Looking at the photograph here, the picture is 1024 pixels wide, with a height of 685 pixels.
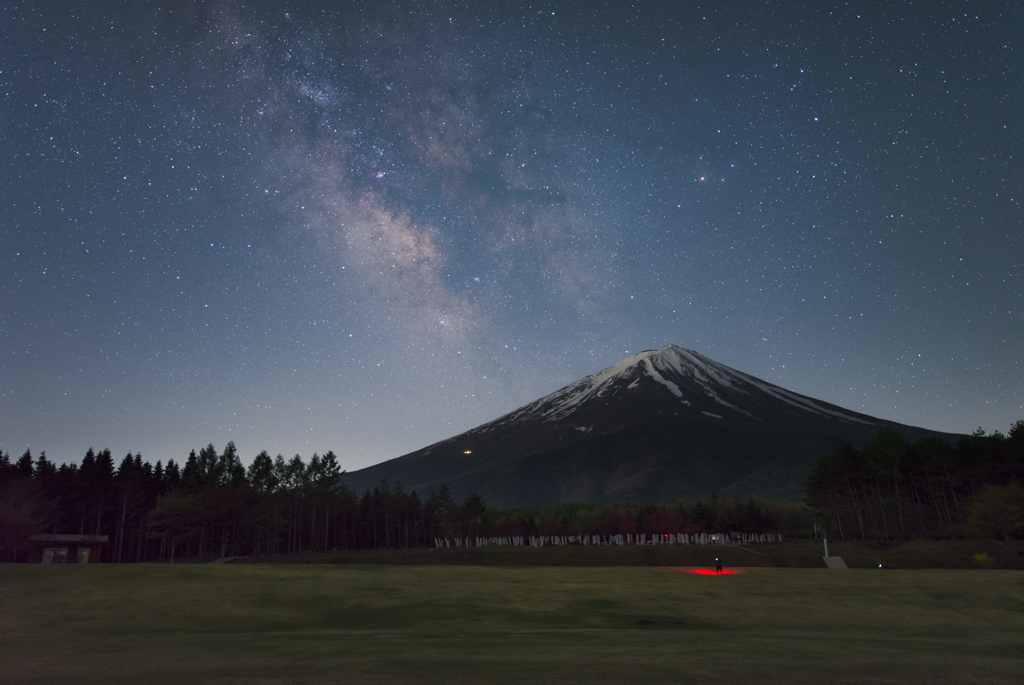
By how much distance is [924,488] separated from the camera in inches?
3745

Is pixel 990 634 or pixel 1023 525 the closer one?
pixel 990 634

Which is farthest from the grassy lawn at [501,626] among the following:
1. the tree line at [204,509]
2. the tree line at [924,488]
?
the tree line at [204,509]

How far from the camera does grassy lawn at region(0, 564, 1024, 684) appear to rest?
12328 millimetres

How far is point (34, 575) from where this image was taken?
29.1 metres

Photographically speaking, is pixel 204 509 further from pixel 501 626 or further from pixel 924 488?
pixel 924 488

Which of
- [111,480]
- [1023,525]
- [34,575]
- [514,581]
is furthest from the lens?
[111,480]

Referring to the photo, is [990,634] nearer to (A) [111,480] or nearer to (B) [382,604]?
(B) [382,604]

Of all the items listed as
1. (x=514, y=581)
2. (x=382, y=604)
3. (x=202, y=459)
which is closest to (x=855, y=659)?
(x=382, y=604)

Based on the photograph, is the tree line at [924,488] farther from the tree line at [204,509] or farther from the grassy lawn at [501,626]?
the tree line at [204,509]

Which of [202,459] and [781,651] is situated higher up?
[202,459]

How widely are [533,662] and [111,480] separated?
103840 millimetres

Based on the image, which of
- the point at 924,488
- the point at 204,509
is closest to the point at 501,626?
the point at 204,509

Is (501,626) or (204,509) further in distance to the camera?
(204,509)

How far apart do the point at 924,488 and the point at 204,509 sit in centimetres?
11243
